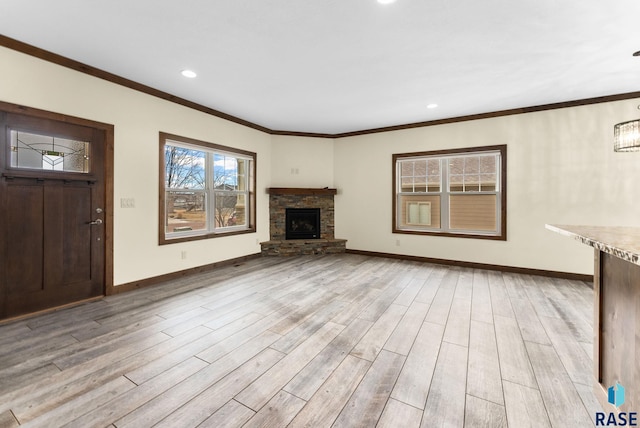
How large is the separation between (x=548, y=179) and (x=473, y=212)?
119cm

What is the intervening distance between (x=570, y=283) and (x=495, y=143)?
2.44 meters

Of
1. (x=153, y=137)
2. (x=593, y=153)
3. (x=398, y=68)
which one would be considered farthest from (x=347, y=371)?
(x=593, y=153)

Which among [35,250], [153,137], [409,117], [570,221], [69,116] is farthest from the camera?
[409,117]

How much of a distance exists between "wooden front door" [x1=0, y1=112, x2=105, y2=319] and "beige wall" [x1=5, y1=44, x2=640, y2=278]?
0.72 ft

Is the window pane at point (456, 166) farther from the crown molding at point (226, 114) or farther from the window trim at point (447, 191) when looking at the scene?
the crown molding at point (226, 114)

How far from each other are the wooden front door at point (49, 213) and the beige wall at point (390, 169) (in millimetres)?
219

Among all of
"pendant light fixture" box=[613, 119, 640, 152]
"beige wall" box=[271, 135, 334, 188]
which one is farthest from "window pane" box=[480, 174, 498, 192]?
"beige wall" box=[271, 135, 334, 188]

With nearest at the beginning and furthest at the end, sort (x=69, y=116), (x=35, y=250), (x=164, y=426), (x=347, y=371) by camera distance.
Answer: (x=164, y=426)
(x=347, y=371)
(x=35, y=250)
(x=69, y=116)

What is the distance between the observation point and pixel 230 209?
17.5 ft

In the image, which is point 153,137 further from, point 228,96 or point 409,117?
point 409,117

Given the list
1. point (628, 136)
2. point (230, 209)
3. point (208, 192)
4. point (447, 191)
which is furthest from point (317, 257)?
point (628, 136)

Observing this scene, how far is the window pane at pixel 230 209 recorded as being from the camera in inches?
200

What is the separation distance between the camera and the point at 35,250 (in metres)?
2.84

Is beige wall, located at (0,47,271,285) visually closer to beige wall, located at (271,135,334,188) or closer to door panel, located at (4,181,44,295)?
door panel, located at (4,181,44,295)
